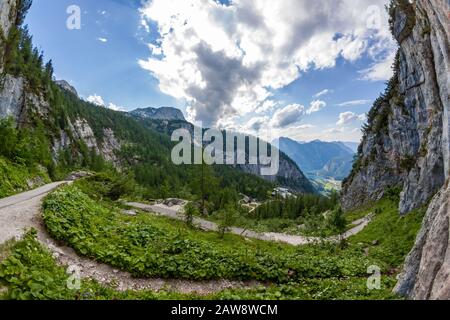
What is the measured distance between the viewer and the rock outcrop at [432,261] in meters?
9.41

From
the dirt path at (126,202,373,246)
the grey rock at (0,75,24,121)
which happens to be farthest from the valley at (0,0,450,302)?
the dirt path at (126,202,373,246)

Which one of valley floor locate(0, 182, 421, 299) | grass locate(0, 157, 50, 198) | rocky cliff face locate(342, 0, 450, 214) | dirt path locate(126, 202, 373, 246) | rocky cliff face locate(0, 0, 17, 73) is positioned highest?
rocky cliff face locate(0, 0, 17, 73)

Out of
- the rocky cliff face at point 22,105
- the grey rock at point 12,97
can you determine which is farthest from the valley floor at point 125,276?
the grey rock at point 12,97

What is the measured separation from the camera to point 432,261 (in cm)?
1057

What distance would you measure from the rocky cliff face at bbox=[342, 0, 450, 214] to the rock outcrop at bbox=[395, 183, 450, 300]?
23.9 ft

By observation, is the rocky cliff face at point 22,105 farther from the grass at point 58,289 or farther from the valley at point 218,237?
the grass at point 58,289

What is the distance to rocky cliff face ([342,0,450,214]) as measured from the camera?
84.5 ft

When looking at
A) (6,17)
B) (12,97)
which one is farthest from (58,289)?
(12,97)

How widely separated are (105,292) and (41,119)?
98.4 meters

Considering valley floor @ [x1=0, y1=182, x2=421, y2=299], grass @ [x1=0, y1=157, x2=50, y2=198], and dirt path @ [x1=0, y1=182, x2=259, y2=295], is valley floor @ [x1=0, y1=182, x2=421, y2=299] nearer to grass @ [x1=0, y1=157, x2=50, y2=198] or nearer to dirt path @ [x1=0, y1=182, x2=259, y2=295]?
dirt path @ [x1=0, y1=182, x2=259, y2=295]

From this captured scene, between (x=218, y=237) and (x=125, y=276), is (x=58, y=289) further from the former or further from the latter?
(x=218, y=237)

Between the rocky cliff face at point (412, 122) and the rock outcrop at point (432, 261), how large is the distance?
23.9 ft
